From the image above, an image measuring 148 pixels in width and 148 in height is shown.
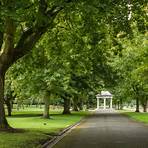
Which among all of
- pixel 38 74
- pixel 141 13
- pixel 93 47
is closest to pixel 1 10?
pixel 141 13

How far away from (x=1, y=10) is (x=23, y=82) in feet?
103

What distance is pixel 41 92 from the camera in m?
46.9

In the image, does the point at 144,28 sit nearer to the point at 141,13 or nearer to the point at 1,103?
the point at 141,13

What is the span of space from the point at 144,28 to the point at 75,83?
116ft

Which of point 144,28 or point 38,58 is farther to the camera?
point 38,58

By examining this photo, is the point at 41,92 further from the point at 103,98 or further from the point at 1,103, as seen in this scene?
the point at 103,98

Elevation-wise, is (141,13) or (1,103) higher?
(141,13)

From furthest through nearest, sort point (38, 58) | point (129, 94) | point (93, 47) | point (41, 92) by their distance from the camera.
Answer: point (129, 94) < point (41, 92) < point (38, 58) < point (93, 47)

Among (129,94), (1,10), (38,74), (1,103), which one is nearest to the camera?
(1,10)

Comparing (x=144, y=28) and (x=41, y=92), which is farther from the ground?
(x=144, y=28)

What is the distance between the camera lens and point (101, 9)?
15578 millimetres

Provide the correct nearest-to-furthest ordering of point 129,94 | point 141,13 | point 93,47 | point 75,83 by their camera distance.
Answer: point 141,13 → point 93,47 → point 75,83 → point 129,94

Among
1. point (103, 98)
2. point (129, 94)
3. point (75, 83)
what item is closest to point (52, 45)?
point (75, 83)

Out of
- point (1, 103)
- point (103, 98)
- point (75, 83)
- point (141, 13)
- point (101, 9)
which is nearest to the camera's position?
point (101, 9)
